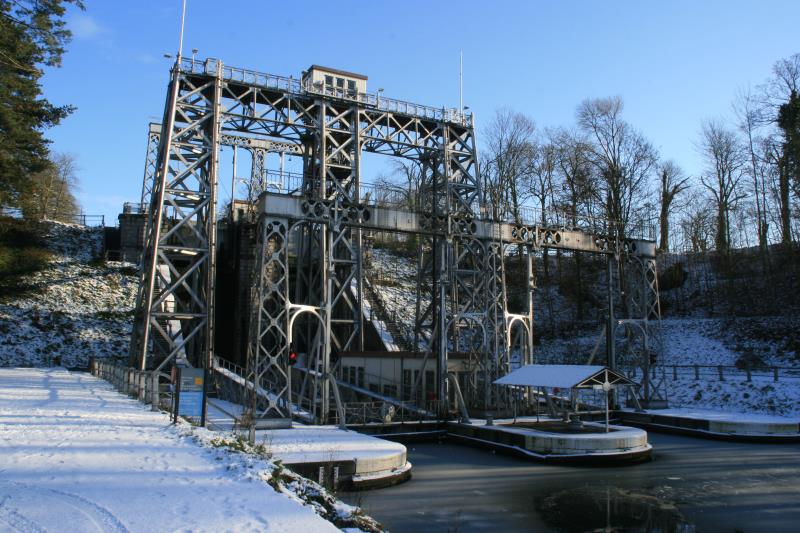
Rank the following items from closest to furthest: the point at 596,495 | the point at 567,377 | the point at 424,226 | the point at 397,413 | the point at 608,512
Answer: the point at 608,512
the point at 596,495
the point at 567,377
the point at 397,413
the point at 424,226

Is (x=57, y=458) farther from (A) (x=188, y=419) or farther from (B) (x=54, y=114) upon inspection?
(B) (x=54, y=114)

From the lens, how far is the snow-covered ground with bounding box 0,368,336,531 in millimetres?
7312

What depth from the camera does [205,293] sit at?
94.8 ft

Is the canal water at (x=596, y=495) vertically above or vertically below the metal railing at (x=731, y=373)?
below

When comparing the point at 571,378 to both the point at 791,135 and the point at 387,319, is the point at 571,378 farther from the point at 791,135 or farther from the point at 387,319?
the point at 791,135

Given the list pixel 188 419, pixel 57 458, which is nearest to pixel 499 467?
pixel 188 419

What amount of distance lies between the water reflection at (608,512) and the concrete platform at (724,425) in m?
10.7

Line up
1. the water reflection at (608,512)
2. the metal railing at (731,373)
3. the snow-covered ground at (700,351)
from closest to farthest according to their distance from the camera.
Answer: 1. the water reflection at (608,512)
2. the snow-covered ground at (700,351)
3. the metal railing at (731,373)

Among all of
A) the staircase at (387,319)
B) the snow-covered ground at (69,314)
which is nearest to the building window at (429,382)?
the staircase at (387,319)

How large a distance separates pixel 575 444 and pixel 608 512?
5910mm

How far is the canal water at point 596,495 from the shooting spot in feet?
39.5

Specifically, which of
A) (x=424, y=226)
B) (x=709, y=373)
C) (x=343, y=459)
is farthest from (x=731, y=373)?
(x=343, y=459)

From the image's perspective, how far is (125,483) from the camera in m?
9.10

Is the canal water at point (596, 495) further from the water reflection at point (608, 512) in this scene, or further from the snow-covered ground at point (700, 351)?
the snow-covered ground at point (700, 351)
